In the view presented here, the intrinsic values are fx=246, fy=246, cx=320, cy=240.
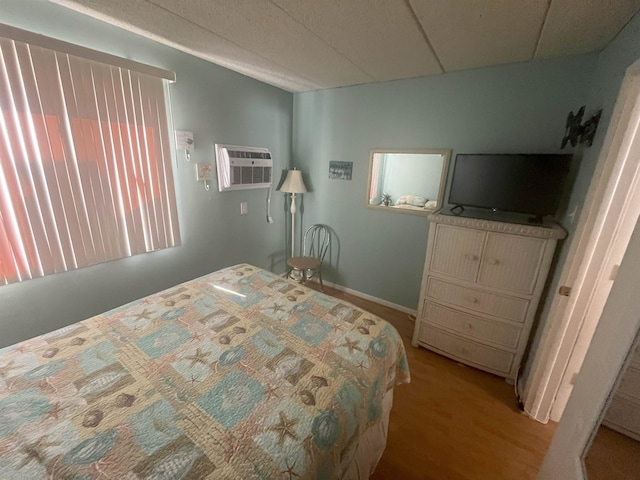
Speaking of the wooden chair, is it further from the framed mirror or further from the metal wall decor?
the metal wall decor

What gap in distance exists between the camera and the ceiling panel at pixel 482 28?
1159 millimetres

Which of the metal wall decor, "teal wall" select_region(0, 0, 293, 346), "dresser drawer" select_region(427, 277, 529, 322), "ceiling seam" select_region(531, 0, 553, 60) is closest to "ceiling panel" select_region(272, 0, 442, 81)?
"ceiling seam" select_region(531, 0, 553, 60)

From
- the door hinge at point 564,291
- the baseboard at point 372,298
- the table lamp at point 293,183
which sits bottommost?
the baseboard at point 372,298

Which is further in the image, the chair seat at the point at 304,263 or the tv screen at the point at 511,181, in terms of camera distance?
the chair seat at the point at 304,263

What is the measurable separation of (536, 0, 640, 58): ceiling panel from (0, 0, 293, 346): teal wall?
2.22m

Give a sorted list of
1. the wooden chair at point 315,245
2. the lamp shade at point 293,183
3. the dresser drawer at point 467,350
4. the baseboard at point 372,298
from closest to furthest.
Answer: the dresser drawer at point 467,350
the baseboard at point 372,298
the lamp shade at point 293,183
the wooden chair at point 315,245

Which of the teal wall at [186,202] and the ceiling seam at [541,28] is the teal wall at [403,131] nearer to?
the ceiling seam at [541,28]

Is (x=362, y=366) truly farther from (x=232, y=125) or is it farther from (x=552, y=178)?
(x=232, y=125)

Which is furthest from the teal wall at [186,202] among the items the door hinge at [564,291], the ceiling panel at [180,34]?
the door hinge at [564,291]

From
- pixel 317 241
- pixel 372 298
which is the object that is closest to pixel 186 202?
pixel 317 241

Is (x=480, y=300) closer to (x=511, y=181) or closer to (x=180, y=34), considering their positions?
(x=511, y=181)

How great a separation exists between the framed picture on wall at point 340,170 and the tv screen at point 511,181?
1.07 m

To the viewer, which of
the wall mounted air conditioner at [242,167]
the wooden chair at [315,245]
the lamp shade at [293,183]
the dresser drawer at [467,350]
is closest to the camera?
the dresser drawer at [467,350]

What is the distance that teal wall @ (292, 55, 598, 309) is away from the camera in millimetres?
1765
